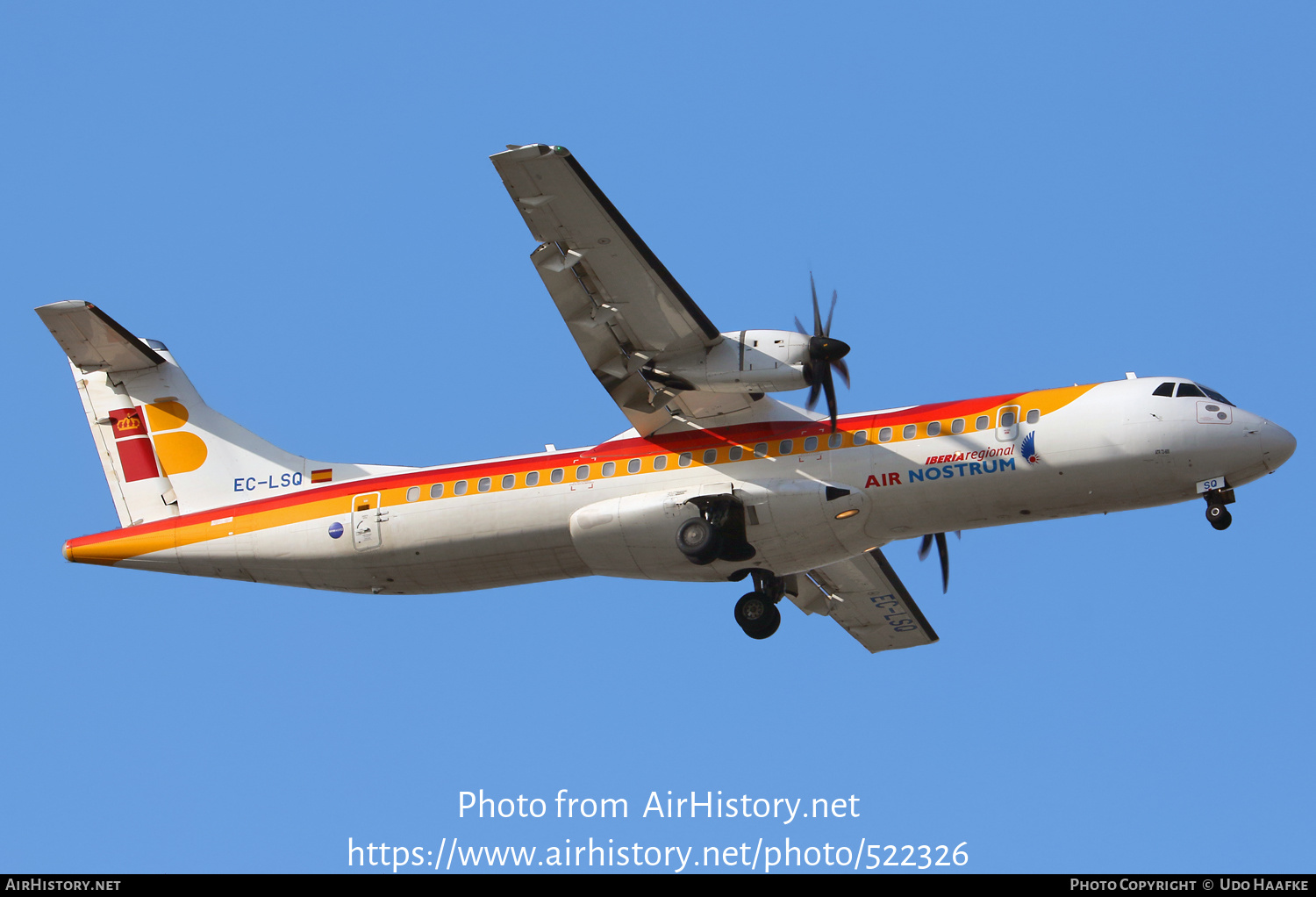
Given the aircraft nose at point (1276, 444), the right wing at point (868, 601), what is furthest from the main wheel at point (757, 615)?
Answer: the aircraft nose at point (1276, 444)

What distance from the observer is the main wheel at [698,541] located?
20062mm

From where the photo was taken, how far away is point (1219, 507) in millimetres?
19094

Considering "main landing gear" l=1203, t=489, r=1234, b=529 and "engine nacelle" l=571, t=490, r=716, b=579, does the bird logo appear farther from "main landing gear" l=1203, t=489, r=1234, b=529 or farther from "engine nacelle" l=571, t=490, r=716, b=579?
"engine nacelle" l=571, t=490, r=716, b=579

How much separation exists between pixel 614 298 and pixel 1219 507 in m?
8.50

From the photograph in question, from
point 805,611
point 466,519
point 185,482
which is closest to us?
point 466,519

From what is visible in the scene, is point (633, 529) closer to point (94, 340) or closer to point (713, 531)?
point (713, 531)

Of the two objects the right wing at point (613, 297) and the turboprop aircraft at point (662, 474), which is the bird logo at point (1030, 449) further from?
the right wing at point (613, 297)

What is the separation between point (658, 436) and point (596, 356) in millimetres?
1589

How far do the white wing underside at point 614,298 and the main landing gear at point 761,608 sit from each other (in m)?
2.43

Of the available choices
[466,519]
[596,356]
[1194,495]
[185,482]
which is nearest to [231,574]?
[185,482]

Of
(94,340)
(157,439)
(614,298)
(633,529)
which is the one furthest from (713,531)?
(94,340)

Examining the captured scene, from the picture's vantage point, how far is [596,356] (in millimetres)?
20547

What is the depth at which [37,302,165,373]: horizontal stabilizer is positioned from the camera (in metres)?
22.7

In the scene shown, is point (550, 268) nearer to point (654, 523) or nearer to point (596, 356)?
point (596, 356)
